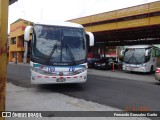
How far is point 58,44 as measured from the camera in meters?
8.53

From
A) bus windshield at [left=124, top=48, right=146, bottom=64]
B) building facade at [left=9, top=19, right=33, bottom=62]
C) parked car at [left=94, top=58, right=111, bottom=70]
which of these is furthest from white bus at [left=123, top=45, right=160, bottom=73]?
building facade at [left=9, top=19, right=33, bottom=62]

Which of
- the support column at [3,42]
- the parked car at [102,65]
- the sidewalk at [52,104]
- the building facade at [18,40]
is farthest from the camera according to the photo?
the building facade at [18,40]

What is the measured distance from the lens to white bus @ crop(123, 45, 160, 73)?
65.0ft

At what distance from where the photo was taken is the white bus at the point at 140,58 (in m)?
19.8

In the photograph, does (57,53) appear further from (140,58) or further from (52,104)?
(140,58)

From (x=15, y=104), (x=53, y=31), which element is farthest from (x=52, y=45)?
(x=15, y=104)

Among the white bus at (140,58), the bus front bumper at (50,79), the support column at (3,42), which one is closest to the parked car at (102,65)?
the white bus at (140,58)

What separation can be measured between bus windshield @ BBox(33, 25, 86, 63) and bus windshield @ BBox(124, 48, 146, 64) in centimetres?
1271

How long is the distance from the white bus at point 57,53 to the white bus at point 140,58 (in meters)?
12.6

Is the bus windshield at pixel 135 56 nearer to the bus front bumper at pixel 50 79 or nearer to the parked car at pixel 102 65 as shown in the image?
the parked car at pixel 102 65

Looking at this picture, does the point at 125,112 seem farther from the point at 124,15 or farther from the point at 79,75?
the point at 124,15

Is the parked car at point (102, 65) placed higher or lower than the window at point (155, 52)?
lower

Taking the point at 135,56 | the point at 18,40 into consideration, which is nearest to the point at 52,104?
the point at 135,56

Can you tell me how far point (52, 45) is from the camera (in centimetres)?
845
